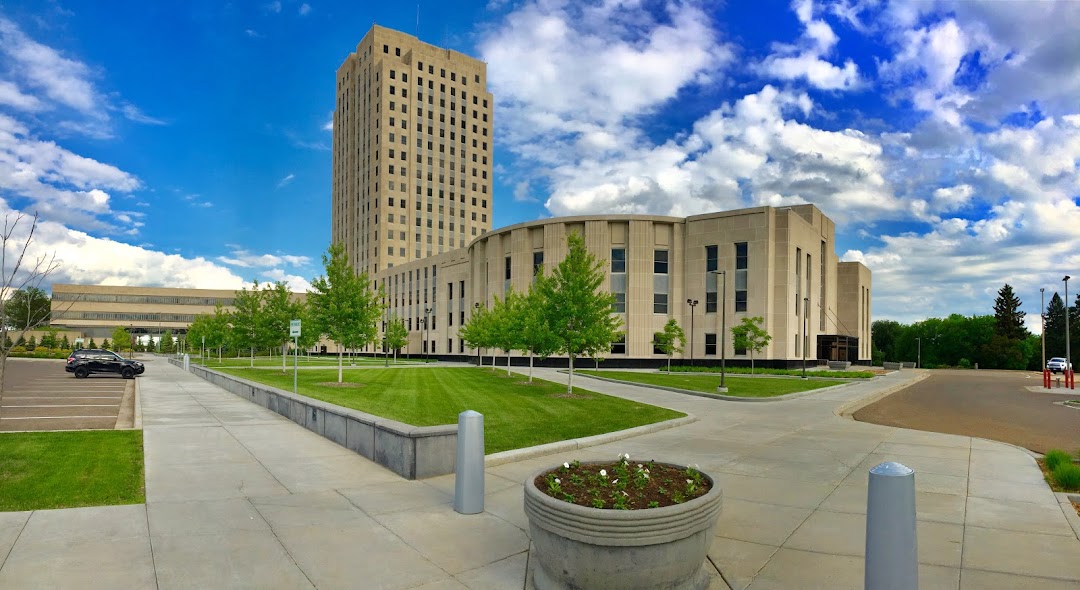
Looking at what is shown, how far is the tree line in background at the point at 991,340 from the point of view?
4003 inches

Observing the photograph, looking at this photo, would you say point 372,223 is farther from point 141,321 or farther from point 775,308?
point 775,308

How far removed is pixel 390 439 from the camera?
949cm

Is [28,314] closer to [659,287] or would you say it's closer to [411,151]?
[659,287]

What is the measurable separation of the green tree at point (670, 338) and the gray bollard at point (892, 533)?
5105 centimetres

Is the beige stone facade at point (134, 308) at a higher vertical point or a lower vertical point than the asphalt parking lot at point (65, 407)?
higher

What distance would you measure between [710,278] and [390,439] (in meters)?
52.7

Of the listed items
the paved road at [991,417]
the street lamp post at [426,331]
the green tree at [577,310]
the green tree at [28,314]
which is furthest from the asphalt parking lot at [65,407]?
the street lamp post at [426,331]

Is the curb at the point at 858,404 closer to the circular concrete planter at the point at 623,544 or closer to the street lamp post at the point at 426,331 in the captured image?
the circular concrete planter at the point at 623,544

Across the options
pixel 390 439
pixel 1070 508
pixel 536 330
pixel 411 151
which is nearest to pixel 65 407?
pixel 390 439

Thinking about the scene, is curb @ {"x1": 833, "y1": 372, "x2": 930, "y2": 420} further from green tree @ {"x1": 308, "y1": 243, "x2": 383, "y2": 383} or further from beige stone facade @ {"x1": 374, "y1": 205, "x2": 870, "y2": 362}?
green tree @ {"x1": 308, "y1": 243, "x2": 383, "y2": 383}

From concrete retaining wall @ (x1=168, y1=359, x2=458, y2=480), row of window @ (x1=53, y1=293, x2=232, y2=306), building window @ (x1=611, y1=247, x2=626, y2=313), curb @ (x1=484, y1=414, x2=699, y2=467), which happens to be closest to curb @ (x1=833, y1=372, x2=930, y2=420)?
curb @ (x1=484, y1=414, x2=699, y2=467)

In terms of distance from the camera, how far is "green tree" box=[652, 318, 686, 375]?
182ft

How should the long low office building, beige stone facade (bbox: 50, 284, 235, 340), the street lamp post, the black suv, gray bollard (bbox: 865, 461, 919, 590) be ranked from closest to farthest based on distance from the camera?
1. gray bollard (bbox: 865, 461, 919, 590)
2. the black suv
3. the long low office building
4. the street lamp post
5. beige stone facade (bbox: 50, 284, 235, 340)

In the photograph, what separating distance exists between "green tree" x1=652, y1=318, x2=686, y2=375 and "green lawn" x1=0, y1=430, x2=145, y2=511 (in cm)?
4747
